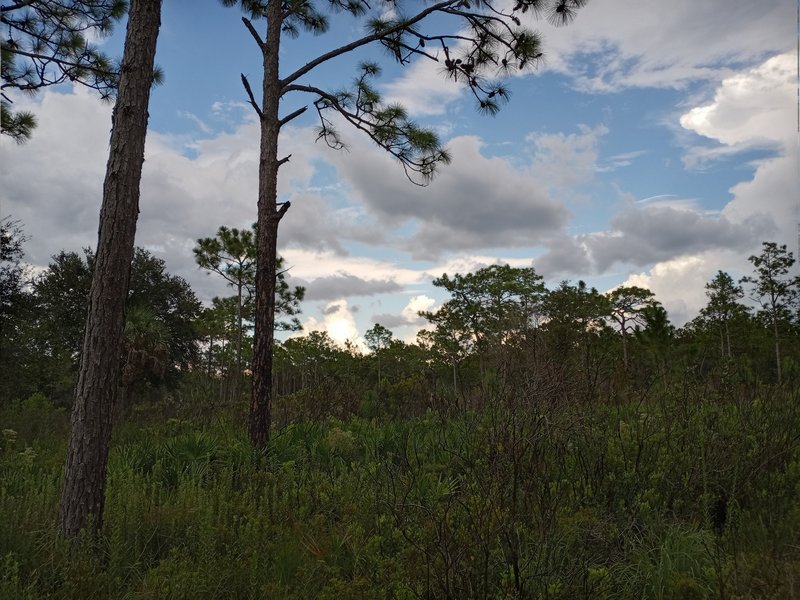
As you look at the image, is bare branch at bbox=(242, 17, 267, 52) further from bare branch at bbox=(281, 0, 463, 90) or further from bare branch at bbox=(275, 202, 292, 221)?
bare branch at bbox=(275, 202, 292, 221)

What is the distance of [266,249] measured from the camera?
8117 mm

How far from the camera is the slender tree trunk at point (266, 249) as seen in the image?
25.6 ft

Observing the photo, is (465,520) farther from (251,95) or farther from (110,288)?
(251,95)

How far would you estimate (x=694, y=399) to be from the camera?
6.62m

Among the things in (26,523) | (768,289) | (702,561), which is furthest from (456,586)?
(768,289)

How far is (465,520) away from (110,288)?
328 cm

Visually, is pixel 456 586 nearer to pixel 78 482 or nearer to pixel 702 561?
pixel 702 561

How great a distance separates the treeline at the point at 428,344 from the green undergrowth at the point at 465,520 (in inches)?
32.3

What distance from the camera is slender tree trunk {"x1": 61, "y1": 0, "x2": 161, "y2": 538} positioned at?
4328mm

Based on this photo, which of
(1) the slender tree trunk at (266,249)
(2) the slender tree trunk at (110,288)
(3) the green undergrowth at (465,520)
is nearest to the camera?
(3) the green undergrowth at (465,520)

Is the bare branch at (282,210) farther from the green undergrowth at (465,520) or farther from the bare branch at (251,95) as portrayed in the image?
the green undergrowth at (465,520)

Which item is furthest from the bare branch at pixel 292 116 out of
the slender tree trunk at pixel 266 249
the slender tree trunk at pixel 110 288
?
the slender tree trunk at pixel 110 288

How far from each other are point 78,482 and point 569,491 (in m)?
3.90

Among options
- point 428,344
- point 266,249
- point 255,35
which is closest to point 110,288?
point 266,249
